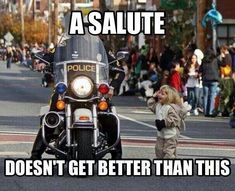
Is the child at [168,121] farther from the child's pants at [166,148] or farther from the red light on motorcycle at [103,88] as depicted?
the red light on motorcycle at [103,88]

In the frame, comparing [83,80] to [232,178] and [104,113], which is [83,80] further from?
[232,178]

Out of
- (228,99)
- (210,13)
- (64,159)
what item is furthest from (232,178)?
(210,13)

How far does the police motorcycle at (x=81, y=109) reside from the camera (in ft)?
48.5

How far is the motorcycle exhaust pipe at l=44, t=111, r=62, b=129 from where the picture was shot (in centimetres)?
1505

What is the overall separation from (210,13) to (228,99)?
5229 mm

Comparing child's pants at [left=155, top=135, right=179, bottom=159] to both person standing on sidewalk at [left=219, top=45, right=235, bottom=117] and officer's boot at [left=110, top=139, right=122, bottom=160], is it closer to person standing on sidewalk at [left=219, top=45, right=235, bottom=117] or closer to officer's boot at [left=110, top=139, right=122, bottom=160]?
officer's boot at [left=110, top=139, right=122, bottom=160]

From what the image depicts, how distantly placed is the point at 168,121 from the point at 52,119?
198 centimetres

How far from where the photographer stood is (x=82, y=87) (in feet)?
49.0

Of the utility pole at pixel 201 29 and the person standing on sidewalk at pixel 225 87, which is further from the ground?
the utility pole at pixel 201 29

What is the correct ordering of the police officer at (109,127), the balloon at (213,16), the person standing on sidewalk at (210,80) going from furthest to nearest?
the balloon at (213,16) → the person standing on sidewalk at (210,80) → the police officer at (109,127)

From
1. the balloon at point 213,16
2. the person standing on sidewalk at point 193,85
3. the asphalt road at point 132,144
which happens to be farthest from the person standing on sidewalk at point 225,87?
the balloon at point 213,16

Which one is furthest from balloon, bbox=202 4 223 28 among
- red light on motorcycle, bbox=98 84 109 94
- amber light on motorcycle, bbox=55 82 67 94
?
amber light on motorcycle, bbox=55 82 67 94

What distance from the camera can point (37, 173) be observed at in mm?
15055

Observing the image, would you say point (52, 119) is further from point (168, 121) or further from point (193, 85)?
point (193, 85)
